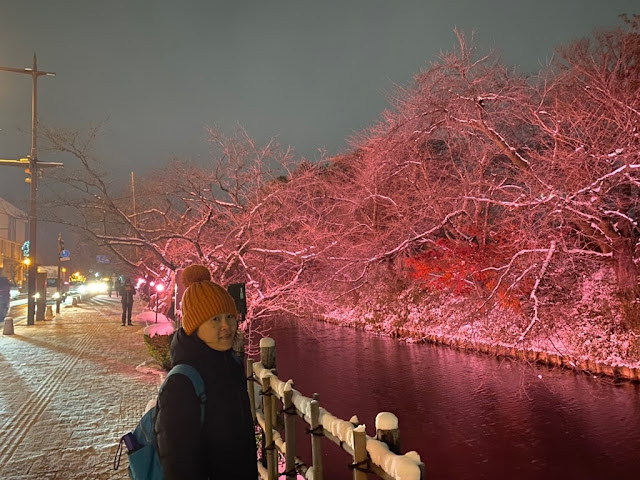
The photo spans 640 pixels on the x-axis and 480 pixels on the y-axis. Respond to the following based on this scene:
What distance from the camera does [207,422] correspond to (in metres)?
1.85

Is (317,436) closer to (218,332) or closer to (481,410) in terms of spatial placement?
(218,332)

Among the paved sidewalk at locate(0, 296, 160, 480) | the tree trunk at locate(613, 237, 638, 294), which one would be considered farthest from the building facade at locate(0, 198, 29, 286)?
the tree trunk at locate(613, 237, 638, 294)

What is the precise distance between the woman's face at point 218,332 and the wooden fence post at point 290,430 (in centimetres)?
168

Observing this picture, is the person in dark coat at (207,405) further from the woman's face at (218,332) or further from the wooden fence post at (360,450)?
the wooden fence post at (360,450)

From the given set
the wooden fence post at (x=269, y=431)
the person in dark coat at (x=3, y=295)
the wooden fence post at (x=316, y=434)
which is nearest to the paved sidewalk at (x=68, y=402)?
the wooden fence post at (x=269, y=431)

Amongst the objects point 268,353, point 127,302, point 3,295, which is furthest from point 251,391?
point 3,295

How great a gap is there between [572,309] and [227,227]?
9802 millimetres

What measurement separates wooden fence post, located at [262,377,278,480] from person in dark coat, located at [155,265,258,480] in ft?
7.11

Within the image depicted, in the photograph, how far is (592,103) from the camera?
11805 mm

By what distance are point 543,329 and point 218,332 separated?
12.7 m

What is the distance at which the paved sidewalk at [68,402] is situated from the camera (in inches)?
196

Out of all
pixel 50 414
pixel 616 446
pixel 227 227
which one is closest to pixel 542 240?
pixel 616 446

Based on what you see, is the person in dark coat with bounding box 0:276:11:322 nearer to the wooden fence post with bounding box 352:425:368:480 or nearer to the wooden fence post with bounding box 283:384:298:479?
the wooden fence post with bounding box 283:384:298:479

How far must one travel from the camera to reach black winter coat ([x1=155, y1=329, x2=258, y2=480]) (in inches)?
68.0
